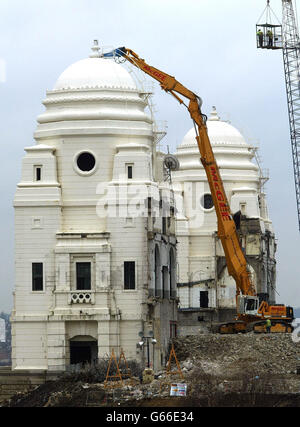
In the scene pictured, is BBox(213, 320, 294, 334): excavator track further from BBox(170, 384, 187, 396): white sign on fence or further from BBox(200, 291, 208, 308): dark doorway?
BBox(170, 384, 187, 396): white sign on fence

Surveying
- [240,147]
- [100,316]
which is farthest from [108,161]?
[240,147]

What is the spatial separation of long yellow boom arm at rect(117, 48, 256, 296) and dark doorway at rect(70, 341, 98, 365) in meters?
17.4

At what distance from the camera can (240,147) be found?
141500mm

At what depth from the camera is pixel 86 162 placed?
105m

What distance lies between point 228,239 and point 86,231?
16.7 metres

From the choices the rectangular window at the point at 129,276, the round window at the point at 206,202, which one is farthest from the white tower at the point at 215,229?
the rectangular window at the point at 129,276

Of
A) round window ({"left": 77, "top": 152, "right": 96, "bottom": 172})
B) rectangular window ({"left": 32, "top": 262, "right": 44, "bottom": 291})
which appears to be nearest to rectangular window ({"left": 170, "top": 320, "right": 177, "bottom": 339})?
rectangular window ({"left": 32, "top": 262, "right": 44, "bottom": 291})

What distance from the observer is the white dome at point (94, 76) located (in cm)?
10600

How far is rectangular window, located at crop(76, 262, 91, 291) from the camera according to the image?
102 m

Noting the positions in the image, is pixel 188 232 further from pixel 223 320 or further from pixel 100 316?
pixel 100 316

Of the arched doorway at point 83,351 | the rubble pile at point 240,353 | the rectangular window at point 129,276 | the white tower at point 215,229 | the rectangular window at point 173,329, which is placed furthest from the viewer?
the white tower at point 215,229

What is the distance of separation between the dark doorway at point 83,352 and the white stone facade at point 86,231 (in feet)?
0.21

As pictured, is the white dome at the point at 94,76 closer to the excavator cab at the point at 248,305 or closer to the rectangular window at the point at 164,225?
the rectangular window at the point at 164,225
